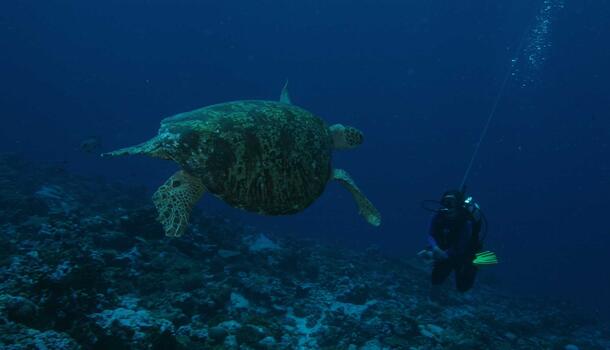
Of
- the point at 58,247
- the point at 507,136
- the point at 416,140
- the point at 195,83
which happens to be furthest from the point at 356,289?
the point at 507,136

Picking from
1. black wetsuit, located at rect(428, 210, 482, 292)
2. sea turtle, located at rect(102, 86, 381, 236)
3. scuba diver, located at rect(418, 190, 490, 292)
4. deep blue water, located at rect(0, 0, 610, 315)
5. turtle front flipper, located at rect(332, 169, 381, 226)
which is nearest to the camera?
sea turtle, located at rect(102, 86, 381, 236)

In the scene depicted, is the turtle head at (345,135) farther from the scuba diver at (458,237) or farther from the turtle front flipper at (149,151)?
the scuba diver at (458,237)

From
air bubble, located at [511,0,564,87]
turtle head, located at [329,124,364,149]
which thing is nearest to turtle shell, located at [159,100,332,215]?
turtle head, located at [329,124,364,149]

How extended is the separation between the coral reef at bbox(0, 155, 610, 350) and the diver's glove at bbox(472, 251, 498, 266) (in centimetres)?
148

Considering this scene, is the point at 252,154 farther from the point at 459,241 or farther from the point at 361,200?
the point at 459,241

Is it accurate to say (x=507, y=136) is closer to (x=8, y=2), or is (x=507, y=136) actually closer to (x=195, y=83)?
(x=195, y=83)

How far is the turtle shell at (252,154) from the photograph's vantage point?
11.5ft

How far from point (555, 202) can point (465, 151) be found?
→ 1737 inches

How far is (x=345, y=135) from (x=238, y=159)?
2.01 metres

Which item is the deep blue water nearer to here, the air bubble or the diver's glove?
the air bubble

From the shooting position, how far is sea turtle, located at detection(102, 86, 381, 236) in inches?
137

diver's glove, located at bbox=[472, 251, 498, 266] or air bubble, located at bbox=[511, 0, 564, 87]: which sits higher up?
air bubble, located at bbox=[511, 0, 564, 87]

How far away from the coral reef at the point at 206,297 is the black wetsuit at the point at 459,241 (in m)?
1.28

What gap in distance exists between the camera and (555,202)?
105 meters
